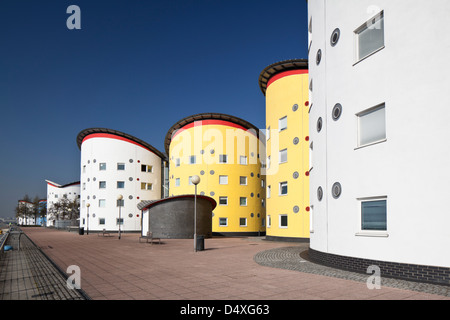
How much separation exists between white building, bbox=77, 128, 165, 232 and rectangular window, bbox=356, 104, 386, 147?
1578 inches

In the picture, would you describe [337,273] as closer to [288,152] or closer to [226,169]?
[288,152]

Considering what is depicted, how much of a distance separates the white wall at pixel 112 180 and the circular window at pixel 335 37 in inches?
1533

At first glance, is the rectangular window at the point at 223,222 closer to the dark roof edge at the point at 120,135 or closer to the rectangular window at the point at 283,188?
the rectangular window at the point at 283,188

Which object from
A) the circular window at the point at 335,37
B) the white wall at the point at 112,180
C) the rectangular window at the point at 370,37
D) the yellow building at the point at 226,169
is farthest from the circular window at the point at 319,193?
the white wall at the point at 112,180

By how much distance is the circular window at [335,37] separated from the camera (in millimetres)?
13234

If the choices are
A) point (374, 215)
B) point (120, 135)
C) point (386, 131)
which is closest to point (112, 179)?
point (120, 135)

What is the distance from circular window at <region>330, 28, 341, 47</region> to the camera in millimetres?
13234

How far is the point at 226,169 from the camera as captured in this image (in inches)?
1539

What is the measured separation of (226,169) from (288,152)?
42.9 feet

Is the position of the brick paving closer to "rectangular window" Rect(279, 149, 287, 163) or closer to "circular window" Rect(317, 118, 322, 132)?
"circular window" Rect(317, 118, 322, 132)

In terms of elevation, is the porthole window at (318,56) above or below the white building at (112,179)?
above

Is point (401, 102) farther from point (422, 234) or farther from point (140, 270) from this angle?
point (140, 270)

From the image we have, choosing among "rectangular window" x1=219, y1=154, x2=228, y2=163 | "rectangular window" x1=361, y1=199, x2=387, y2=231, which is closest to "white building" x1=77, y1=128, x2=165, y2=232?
"rectangular window" x1=219, y1=154, x2=228, y2=163

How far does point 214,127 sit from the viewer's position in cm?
3972
